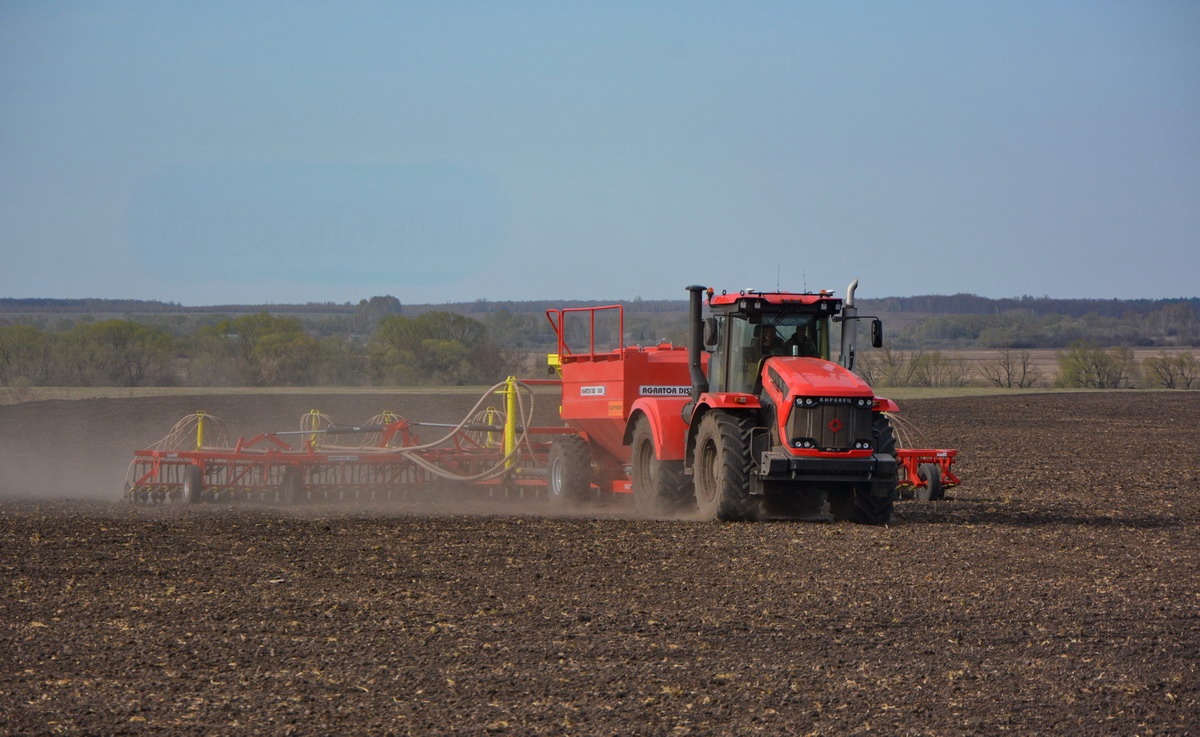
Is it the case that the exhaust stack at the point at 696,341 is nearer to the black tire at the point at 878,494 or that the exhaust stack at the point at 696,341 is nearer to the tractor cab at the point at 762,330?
the tractor cab at the point at 762,330

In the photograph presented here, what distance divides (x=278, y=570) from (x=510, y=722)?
→ 184 inches

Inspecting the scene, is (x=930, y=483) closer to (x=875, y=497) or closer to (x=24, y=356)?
(x=875, y=497)

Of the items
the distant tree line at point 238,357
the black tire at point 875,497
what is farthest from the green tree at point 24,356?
the black tire at point 875,497

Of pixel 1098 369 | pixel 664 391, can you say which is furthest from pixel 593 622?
pixel 1098 369

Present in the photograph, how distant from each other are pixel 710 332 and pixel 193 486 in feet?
23.7

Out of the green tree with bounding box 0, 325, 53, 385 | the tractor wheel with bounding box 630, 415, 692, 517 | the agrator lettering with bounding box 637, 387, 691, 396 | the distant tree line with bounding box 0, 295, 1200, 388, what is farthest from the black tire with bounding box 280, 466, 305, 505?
the green tree with bounding box 0, 325, 53, 385

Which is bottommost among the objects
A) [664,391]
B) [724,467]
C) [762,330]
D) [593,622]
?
[593,622]

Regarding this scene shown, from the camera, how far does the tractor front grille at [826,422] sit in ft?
40.5

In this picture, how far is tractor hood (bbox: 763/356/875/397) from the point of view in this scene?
12.3m

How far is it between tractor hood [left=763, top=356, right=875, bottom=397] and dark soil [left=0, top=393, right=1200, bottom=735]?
4.63 feet

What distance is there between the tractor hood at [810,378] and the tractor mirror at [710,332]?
27.0 inches

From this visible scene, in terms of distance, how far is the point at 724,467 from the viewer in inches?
501

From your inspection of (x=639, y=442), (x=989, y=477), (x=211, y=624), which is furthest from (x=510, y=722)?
(x=989, y=477)

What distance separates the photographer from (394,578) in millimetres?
9898
